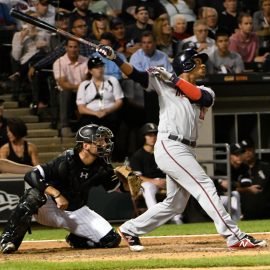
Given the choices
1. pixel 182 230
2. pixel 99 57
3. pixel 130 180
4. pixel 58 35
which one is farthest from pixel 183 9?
pixel 130 180

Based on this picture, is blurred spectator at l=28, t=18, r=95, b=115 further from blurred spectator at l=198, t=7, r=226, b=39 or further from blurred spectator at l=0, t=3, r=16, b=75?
blurred spectator at l=198, t=7, r=226, b=39

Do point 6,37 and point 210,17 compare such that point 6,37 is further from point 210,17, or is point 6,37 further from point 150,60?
point 210,17

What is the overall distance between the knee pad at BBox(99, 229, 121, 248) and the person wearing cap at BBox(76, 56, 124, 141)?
4401 millimetres

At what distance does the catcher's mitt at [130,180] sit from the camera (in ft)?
31.1

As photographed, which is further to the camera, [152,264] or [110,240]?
[110,240]

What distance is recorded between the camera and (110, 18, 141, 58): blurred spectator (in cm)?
1561

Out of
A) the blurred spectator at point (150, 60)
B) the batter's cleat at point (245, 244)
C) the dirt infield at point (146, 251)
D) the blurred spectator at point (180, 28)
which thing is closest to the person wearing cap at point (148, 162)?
the blurred spectator at point (150, 60)

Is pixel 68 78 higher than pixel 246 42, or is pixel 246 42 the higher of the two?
pixel 246 42

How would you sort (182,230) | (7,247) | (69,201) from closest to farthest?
1. (7,247)
2. (69,201)
3. (182,230)

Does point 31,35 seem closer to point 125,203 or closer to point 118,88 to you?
point 118,88

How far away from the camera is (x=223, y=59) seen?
1562 cm

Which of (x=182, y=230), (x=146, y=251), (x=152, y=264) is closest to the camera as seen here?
(x=152, y=264)

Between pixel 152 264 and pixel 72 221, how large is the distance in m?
2.01

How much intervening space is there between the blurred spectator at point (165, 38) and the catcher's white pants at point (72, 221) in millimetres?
6424
